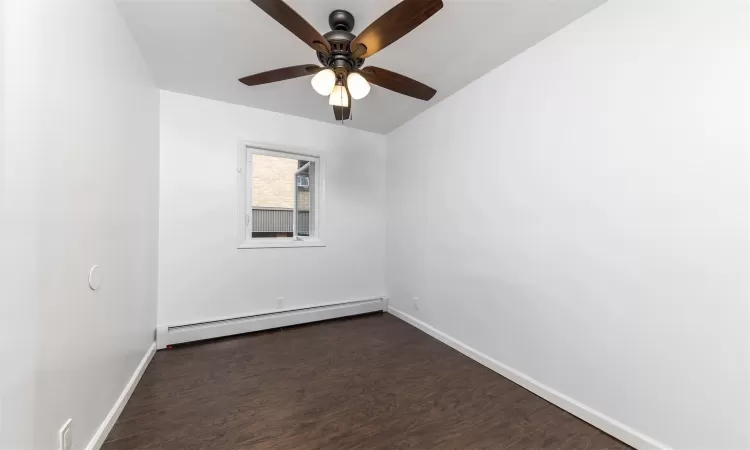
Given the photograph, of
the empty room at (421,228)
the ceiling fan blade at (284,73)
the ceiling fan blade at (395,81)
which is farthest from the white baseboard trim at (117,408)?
the ceiling fan blade at (395,81)

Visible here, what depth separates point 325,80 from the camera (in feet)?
5.35

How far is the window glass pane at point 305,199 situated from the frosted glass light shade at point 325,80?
2.01 meters

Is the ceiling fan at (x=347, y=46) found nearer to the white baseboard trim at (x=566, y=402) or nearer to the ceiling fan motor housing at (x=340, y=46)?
the ceiling fan motor housing at (x=340, y=46)

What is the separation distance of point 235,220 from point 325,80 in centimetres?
204

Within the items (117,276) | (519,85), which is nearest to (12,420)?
(117,276)

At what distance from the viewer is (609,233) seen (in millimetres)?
1628

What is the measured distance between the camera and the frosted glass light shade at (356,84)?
5.40ft

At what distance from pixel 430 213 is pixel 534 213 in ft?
3.84

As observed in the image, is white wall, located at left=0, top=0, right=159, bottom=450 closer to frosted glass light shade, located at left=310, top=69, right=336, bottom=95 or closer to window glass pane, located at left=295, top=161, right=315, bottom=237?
frosted glass light shade, located at left=310, top=69, right=336, bottom=95

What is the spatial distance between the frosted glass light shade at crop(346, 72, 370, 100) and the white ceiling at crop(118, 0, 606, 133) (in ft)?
1.34

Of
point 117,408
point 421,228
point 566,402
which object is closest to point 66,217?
point 117,408

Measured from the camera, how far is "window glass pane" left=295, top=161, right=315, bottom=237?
363 centimetres

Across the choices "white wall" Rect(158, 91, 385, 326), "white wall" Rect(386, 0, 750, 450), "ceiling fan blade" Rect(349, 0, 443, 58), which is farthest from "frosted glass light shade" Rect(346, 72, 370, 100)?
"white wall" Rect(158, 91, 385, 326)

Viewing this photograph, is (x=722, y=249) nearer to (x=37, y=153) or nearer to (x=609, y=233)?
(x=609, y=233)
